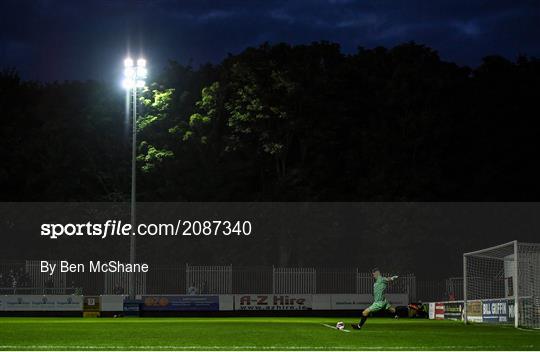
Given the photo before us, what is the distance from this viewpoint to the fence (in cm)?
5822

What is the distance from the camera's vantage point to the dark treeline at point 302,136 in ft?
214

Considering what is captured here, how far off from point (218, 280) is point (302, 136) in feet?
44.2

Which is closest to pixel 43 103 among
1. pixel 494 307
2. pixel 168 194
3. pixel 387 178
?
pixel 168 194

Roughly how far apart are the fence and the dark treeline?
262 inches

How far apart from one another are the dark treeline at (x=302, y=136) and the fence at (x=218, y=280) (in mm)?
6663

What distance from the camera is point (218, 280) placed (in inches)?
2313

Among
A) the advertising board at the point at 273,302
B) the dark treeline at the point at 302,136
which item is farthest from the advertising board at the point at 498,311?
the dark treeline at the point at 302,136

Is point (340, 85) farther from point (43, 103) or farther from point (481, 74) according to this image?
point (43, 103)

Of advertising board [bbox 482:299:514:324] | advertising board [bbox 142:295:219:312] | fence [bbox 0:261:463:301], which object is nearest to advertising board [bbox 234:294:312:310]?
advertising board [bbox 142:295:219:312]

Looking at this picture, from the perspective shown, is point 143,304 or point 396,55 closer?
point 143,304

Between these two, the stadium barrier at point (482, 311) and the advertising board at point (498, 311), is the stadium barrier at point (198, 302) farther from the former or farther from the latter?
the advertising board at point (498, 311)

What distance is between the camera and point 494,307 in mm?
37469

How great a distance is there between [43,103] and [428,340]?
194 ft

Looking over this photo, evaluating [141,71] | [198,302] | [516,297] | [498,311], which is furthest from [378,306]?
[141,71]
